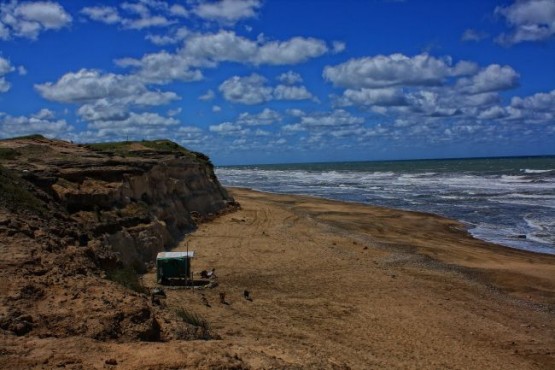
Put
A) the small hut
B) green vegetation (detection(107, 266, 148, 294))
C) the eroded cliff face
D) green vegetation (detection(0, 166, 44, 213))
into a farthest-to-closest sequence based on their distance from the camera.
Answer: the small hut → green vegetation (detection(0, 166, 44, 213)) → green vegetation (detection(107, 266, 148, 294)) → the eroded cliff face

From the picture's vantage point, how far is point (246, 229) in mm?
28516

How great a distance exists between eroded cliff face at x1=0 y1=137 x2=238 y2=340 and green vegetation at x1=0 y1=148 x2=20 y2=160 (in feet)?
0.11

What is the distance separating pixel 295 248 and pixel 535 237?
13124 millimetres

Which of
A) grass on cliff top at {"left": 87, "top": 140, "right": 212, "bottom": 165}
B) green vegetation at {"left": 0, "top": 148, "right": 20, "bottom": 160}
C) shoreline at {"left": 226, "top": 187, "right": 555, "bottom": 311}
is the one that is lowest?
shoreline at {"left": 226, "top": 187, "right": 555, "bottom": 311}

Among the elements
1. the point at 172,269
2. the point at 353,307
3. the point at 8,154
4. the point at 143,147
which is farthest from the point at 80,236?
the point at 143,147

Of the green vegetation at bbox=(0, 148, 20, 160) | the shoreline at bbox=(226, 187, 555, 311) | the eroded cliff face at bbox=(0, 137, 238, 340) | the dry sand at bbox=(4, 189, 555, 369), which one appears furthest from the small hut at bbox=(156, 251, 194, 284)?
the shoreline at bbox=(226, 187, 555, 311)

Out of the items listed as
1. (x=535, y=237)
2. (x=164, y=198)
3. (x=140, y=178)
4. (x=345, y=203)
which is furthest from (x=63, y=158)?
(x=345, y=203)

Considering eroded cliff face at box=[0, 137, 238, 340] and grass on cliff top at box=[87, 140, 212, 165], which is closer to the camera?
eroded cliff face at box=[0, 137, 238, 340]

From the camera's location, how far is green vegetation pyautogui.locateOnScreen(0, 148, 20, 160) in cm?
1933

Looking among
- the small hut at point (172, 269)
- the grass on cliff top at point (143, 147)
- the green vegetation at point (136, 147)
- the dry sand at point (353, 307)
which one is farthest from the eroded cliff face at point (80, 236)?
the grass on cliff top at point (143, 147)

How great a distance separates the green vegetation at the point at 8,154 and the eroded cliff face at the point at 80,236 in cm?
3

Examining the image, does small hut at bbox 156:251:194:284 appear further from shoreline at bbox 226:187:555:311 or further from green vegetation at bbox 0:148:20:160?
shoreline at bbox 226:187:555:311

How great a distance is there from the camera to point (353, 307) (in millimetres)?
14633

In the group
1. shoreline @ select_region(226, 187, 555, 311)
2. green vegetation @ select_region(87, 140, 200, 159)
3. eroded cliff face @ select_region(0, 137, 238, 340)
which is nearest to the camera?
eroded cliff face @ select_region(0, 137, 238, 340)
